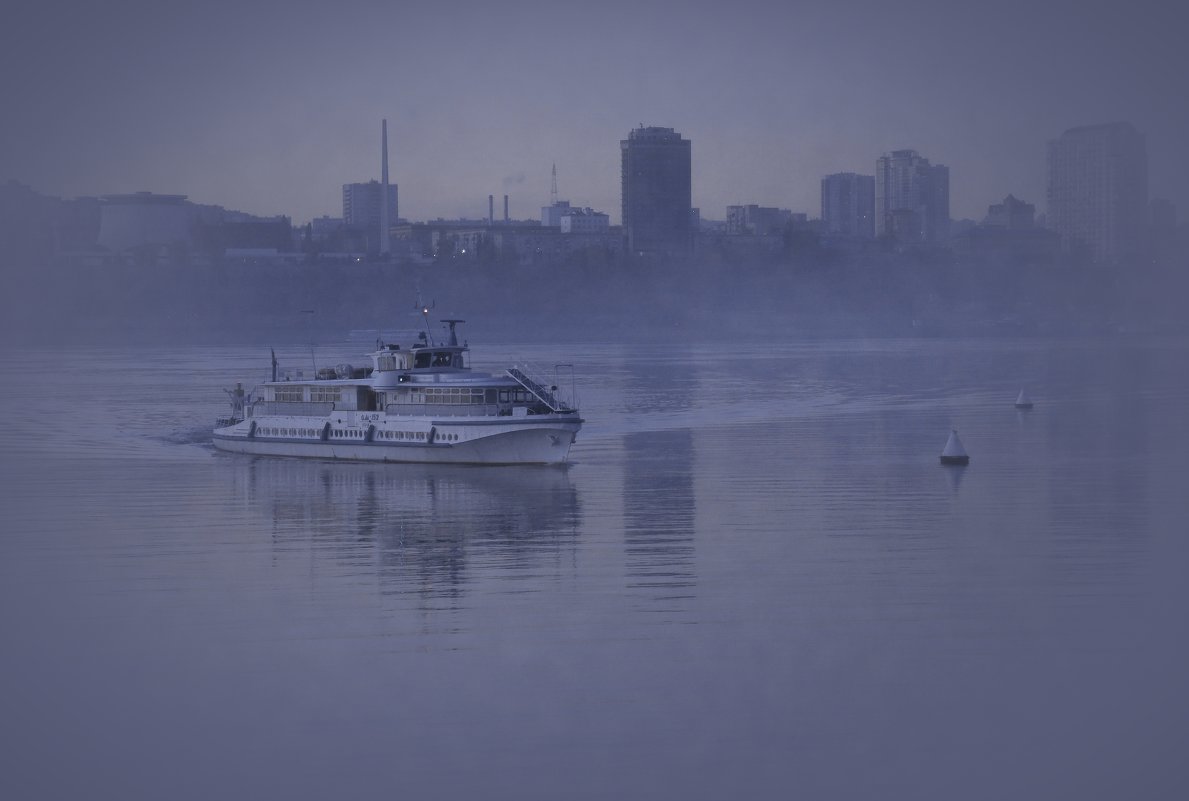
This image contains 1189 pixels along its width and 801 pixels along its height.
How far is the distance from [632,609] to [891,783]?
657 cm

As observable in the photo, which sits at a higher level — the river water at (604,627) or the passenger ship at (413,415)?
the passenger ship at (413,415)

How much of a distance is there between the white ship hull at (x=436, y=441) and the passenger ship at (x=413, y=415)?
0.08 ft

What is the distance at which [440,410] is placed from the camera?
3647 centimetres

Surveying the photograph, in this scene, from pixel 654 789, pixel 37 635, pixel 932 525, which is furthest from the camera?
pixel 932 525

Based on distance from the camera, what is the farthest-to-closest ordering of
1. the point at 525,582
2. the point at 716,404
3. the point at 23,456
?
the point at 716,404
the point at 23,456
the point at 525,582

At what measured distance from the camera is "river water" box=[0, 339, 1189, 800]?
43.7ft

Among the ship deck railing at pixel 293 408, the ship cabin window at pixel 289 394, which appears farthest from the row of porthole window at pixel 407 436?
the ship cabin window at pixel 289 394

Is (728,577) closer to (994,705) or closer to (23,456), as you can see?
(994,705)

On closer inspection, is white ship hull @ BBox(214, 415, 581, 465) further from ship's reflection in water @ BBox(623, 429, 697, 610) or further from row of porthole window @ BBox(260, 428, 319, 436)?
ship's reflection in water @ BBox(623, 429, 697, 610)

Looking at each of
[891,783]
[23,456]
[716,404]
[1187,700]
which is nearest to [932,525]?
[1187,700]

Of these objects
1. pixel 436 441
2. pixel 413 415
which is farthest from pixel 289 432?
pixel 436 441

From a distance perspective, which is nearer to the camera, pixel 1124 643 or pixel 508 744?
pixel 508 744

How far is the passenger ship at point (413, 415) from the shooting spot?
35.3 m

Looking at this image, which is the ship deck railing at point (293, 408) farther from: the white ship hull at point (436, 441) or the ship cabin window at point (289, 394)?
the white ship hull at point (436, 441)
